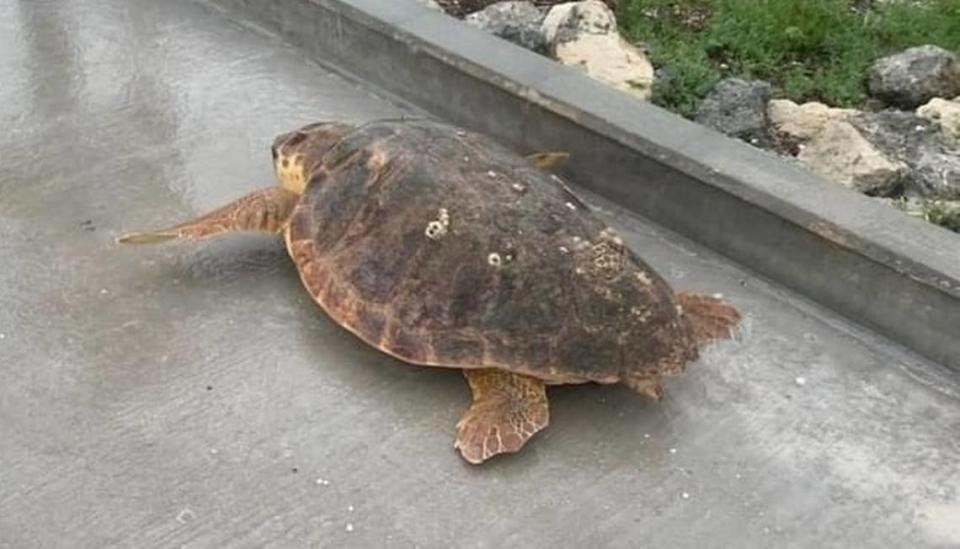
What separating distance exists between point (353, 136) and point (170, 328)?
0.72m

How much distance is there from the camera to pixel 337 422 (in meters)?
3.22

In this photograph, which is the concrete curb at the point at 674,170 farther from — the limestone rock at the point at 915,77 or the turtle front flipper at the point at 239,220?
the limestone rock at the point at 915,77

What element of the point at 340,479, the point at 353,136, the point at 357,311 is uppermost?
the point at 353,136

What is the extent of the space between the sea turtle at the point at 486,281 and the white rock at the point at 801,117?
1.51 meters

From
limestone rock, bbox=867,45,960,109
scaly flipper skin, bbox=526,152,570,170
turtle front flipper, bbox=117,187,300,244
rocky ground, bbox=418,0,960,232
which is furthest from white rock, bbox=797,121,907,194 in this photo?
turtle front flipper, bbox=117,187,300,244

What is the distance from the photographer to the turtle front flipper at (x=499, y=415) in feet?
10.2

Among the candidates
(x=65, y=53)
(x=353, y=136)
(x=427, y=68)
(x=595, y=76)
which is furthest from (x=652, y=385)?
(x=65, y=53)

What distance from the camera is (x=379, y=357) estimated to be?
342cm

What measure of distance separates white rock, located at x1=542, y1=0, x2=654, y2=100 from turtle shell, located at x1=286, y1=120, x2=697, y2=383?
1525mm

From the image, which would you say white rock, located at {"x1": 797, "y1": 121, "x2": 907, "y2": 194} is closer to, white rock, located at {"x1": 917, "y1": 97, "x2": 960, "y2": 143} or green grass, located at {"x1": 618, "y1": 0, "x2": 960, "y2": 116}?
white rock, located at {"x1": 917, "y1": 97, "x2": 960, "y2": 143}

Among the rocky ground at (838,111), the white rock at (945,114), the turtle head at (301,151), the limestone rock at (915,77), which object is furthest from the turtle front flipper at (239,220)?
the limestone rock at (915,77)

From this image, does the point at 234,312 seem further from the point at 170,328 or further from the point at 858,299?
the point at 858,299

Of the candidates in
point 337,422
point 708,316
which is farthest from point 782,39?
point 337,422

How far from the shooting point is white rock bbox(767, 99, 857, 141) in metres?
4.81
